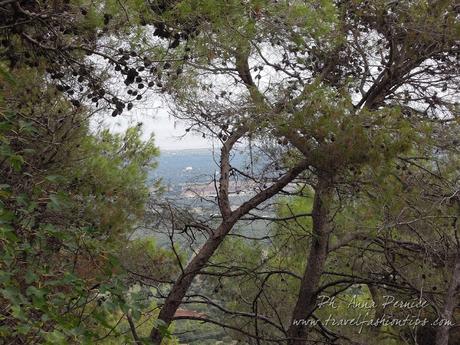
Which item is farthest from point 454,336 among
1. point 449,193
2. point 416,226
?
point 449,193

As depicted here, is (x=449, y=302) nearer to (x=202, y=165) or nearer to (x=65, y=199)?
(x=202, y=165)

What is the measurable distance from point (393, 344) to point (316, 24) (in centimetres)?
616

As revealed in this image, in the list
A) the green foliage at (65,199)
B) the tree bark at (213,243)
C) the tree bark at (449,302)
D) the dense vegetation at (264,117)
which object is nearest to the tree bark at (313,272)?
the dense vegetation at (264,117)

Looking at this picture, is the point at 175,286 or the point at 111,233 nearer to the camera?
the point at 175,286

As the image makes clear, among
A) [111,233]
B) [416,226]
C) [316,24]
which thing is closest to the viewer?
[316,24]

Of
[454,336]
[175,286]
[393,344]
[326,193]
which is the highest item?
[326,193]

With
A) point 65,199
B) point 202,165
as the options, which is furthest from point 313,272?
point 65,199

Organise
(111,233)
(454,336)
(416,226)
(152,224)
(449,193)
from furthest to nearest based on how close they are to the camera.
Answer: (454,336)
(111,233)
(152,224)
(416,226)
(449,193)

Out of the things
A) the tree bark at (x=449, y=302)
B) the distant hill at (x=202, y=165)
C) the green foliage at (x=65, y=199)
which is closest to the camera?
the green foliage at (x=65, y=199)

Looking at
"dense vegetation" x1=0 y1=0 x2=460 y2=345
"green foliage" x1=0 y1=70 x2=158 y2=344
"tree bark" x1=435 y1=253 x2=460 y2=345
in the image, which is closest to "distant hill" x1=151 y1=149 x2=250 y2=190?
"dense vegetation" x1=0 y1=0 x2=460 y2=345

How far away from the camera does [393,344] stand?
7543 mm

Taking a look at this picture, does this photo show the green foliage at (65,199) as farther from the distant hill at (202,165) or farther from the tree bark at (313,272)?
the tree bark at (313,272)

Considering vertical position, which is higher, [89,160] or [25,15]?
[25,15]

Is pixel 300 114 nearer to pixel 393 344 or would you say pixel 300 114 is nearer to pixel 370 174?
pixel 370 174
